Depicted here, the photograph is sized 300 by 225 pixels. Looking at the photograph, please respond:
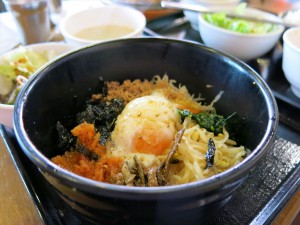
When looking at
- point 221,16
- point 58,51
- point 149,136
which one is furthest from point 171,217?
point 221,16

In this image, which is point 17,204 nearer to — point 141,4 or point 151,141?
point 151,141

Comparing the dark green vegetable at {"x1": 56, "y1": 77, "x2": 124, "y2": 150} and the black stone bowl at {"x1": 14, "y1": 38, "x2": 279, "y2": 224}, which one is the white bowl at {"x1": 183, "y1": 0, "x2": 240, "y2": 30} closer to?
the black stone bowl at {"x1": 14, "y1": 38, "x2": 279, "y2": 224}

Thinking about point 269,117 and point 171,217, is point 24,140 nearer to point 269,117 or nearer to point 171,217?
point 171,217

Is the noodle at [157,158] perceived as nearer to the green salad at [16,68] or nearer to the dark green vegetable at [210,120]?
the dark green vegetable at [210,120]

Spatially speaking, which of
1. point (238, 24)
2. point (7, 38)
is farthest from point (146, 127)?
point (7, 38)

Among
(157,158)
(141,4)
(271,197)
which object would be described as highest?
(141,4)
